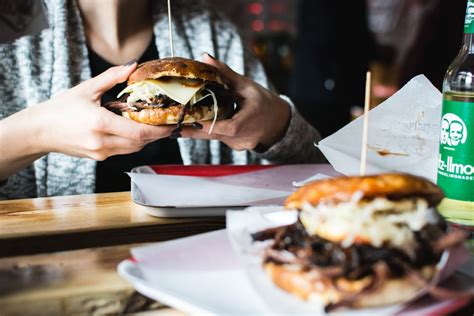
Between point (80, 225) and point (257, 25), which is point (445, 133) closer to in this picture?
point (80, 225)

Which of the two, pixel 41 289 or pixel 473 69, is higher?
pixel 473 69

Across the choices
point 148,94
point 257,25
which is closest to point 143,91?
point 148,94

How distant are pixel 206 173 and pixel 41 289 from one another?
0.76 m

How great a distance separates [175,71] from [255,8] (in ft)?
18.4

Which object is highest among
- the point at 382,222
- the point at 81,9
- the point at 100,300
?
the point at 81,9

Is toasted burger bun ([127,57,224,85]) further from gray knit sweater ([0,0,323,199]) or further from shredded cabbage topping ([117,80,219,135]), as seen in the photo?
gray knit sweater ([0,0,323,199])

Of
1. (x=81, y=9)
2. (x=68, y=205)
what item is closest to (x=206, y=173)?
(x=68, y=205)

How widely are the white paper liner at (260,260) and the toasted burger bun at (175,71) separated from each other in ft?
1.51

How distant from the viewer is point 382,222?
31.0 inches

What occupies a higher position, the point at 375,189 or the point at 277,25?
the point at 277,25

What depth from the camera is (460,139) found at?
1.13 m

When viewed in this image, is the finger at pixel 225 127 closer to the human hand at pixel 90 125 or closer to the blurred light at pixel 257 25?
the human hand at pixel 90 125

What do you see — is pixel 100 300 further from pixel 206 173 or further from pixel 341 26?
pixel 341 26

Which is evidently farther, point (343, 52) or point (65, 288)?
point (343, 52)
